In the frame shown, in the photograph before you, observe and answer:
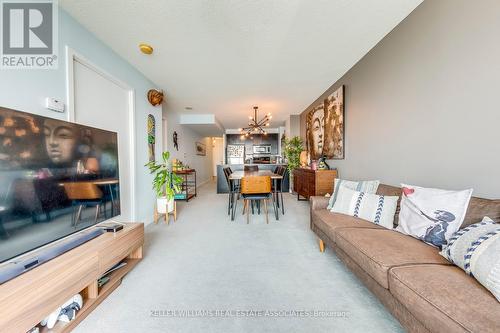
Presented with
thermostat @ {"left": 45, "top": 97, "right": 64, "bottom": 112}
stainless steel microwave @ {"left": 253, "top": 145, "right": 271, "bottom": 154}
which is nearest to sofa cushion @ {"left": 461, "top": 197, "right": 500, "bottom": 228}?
thermostat @ {"left": 45, "top": 97, "right": 64, "bottom": 112}

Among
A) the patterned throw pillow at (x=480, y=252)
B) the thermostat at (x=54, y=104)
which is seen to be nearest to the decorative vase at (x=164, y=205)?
the thermostat at (x=54, y=104)

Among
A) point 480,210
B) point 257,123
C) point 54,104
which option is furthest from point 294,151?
point 54,104

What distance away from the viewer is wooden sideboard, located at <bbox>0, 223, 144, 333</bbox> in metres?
0.89

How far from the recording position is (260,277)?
1693 millimetres

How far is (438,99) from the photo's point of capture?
66.1 inches

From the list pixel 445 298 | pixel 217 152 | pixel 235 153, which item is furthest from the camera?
pixel 217 152

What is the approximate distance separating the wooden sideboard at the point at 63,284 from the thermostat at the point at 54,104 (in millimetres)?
1160

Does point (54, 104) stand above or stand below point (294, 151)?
above

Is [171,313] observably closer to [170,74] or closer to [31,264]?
[31,264]

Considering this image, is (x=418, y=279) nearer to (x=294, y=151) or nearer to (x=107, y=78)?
(x=107, y=78)

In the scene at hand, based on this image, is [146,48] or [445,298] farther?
[146,48]

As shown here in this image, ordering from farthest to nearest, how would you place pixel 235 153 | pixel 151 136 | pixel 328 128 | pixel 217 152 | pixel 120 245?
pixel 217 152 → pixel 235 153 → pixel 328 128 → pixel 151 136 → pixel 120 245

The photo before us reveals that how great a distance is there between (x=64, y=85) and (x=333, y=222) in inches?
110

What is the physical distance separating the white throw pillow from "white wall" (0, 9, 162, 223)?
305cm
